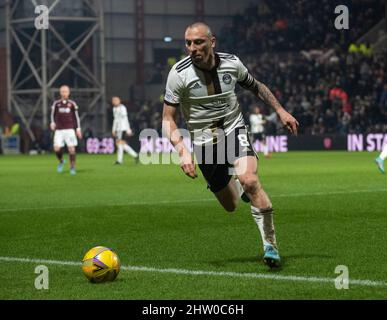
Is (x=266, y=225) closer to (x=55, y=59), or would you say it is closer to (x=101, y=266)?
(x=101, y=266)

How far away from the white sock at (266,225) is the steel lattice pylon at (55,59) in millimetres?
37085

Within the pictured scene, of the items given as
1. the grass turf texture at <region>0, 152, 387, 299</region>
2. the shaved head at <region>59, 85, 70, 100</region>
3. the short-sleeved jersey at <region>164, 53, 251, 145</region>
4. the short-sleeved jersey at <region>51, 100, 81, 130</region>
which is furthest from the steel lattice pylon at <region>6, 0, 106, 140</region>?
the short-sleeved jersey at <region>164, 53, 251, 145</region>

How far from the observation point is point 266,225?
29.0ft

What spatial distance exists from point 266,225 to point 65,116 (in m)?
17.2

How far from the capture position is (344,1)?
150 feet

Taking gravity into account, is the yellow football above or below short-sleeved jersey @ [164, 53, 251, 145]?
below

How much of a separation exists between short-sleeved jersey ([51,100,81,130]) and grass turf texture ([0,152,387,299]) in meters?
4.19

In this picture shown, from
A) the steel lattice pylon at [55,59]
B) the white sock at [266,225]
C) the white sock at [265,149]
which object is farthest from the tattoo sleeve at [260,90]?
the steel lattice pylon at [55,59]

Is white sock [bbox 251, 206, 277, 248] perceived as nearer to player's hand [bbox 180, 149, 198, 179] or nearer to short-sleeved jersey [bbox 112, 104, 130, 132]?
player's hand [bbox 180, 149, 198, 179]

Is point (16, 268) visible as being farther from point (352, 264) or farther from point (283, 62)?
point (283, 62)

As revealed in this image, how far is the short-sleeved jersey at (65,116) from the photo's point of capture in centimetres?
2538

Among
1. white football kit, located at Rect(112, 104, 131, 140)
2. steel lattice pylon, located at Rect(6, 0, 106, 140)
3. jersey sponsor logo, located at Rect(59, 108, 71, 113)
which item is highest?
steel lattice pylon, located at Rect(6, 0, 106, 140)

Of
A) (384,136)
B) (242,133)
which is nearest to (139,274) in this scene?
(242,133)

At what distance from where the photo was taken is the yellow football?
26.1ft
